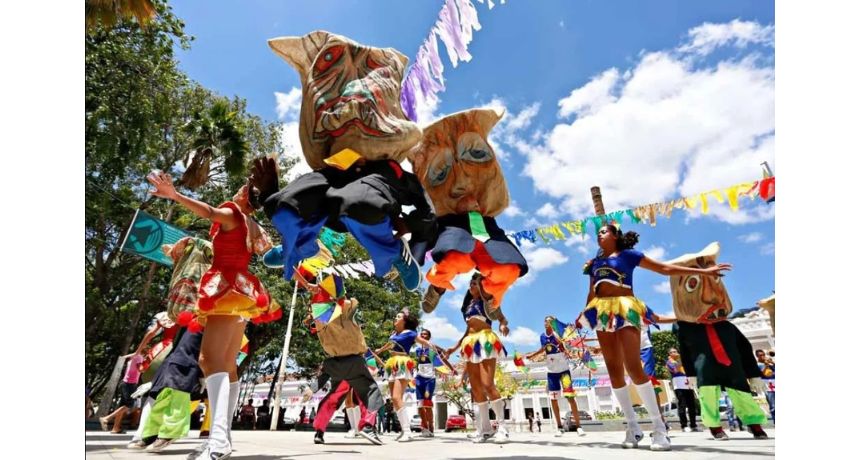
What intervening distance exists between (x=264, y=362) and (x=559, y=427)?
47.2 ft

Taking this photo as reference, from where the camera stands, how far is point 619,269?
15.3 ft

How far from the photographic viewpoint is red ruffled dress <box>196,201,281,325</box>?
3230 millimetres

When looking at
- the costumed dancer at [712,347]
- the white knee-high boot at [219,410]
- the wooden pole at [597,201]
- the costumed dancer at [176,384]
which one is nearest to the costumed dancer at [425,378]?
the wooden pole at [597,201]

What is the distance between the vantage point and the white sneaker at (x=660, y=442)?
158 inches

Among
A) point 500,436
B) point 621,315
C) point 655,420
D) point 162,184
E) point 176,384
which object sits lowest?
point 500,436

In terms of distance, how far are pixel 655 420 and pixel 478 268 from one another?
226 centimetres

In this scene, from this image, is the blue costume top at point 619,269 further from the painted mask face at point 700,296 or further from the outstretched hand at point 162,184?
the outstretched hand at point 162,184

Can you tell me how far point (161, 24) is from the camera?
454 inches

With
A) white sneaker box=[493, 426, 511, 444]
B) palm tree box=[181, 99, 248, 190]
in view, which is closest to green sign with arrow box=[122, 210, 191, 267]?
palm tree box=[181, 99, 248, 190]

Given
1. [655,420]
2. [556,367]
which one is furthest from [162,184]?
[556,367]

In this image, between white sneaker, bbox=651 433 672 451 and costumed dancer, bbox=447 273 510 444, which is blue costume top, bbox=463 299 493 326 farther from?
white sneaker, bbox=651 433 672 451

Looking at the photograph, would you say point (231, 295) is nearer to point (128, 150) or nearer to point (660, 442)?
point (660, 442)

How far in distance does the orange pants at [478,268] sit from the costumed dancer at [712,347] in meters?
2.97
